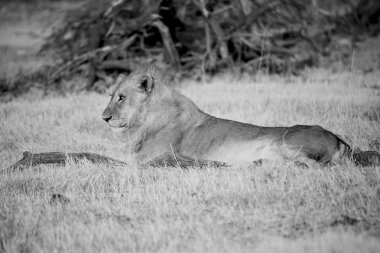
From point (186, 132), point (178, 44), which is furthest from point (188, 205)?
point (178, 44)

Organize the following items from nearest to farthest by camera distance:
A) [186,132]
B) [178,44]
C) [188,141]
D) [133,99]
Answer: [188,141]
[186,132]
[133,99]
[178,44]

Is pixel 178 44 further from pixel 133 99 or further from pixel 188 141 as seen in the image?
pixel 188 141

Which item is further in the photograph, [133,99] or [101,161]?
[133,99]

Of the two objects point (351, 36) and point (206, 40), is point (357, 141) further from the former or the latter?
point (351, 36)

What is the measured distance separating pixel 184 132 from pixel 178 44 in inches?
290

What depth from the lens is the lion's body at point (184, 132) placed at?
19.2 ft

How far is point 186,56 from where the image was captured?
547 inches

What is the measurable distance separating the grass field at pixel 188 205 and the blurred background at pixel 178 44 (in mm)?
4713

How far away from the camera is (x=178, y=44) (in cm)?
1366

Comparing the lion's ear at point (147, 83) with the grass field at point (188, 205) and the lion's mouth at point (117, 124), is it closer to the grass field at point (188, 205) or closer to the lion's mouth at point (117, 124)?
the lion's mouth at point (117, 124)

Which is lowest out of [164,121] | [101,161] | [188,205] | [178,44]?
[178,44]

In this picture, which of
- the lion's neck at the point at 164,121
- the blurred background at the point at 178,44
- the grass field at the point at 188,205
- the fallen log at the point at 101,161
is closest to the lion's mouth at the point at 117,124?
the lion's neck at the point at 164,121

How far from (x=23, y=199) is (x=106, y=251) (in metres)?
1.73

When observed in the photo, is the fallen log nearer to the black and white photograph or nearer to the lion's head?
the black and white photograph
